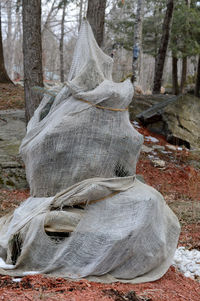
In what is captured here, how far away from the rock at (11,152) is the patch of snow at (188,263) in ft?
14.8

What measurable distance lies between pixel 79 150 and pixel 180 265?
1805 millimetres

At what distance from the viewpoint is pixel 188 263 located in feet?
14.1

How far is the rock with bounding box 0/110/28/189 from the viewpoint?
325 inches

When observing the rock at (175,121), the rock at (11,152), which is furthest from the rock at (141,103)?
the rock at (11,152)

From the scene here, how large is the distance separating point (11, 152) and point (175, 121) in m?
5.43

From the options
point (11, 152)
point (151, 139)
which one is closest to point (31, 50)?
point (11, 152)

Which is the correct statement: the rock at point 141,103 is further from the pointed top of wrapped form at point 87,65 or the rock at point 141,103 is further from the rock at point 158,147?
the pointed top of wrapped form at point 87,65

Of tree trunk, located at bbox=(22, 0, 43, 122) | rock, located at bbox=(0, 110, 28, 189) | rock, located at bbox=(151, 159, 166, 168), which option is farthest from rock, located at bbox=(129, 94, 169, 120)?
tree trunk, located at bbox=(22, 0, 43, 122)

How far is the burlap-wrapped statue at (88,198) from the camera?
3254 mm

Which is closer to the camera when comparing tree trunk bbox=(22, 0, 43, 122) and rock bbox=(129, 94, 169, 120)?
tree trunk bbox=(22, 0, 43, 122)

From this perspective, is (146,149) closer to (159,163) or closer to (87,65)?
(159,163)

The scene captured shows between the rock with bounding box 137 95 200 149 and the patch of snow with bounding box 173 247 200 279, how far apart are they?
715 cm

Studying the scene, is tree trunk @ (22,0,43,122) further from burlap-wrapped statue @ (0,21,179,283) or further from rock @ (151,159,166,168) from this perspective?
burlap-wrapped statue @ (0,21,179,283)

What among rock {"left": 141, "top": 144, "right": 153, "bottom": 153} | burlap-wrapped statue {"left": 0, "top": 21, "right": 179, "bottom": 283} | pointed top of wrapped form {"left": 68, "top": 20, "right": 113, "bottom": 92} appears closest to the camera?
burlap-wrapped statue {"left": 0, "top": 21, "right": 179, "bottom": 283}
